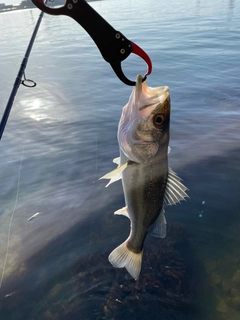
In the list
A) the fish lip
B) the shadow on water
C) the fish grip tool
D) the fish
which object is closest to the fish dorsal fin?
the fish

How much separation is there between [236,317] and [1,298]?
294 cm

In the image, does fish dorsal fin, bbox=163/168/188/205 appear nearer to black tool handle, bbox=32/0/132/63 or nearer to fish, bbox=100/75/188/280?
fish, bbox=100/75/188/280

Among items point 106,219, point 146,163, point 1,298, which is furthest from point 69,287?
point 146,163

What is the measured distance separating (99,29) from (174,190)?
4.71 ft

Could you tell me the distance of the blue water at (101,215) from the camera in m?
3.79

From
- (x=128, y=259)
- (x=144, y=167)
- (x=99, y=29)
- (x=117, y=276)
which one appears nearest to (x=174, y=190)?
(x=144, y=167)

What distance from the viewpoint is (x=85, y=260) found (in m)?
4.28

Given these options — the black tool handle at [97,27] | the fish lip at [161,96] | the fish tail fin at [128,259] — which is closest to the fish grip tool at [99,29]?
the black tool handle at [97,27]

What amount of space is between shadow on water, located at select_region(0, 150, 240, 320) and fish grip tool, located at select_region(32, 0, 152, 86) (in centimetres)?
280

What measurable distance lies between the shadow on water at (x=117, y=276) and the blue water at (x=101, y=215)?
0.04 ft

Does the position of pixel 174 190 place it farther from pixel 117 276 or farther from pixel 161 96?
pixel 117 276

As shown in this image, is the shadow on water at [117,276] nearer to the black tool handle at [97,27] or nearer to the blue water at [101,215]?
the blue water at [101,215]

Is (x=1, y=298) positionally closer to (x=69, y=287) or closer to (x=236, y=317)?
(x=69, y=287)

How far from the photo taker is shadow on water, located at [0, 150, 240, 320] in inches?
145
